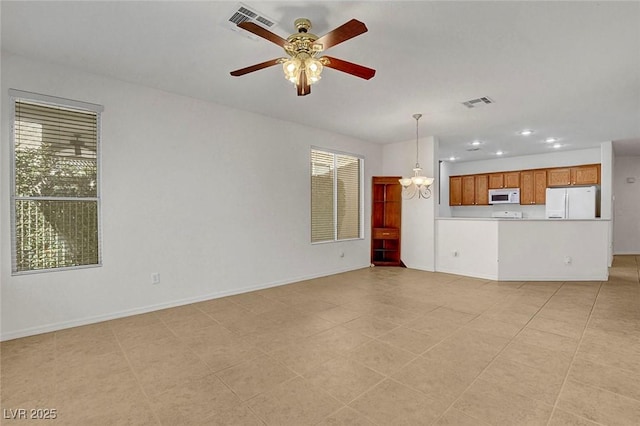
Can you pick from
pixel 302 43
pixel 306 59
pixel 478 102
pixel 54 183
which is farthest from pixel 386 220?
pixel 54 183

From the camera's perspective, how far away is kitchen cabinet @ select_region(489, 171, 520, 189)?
8.12 metres

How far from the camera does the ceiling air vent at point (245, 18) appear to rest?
2240 millimetres

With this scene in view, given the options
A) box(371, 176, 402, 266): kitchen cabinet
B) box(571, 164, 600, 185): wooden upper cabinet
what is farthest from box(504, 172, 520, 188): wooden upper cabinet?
box(371, 176, 402, 266): kitchen cabinet

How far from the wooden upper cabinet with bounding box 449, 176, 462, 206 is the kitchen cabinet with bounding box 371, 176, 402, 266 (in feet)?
11.8

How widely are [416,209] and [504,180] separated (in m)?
3.72

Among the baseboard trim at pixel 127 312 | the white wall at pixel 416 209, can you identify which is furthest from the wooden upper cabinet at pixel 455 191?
the baseboard trim at pixel 127 312

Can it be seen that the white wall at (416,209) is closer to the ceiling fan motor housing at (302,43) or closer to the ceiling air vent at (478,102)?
the ceiling air vent at (478,102)

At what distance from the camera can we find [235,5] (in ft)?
7.21

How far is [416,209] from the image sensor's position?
21.1 ft

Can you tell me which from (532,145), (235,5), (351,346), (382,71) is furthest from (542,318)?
(532,145)

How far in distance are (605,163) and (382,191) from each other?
16.0 ft

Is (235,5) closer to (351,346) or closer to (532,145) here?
(351,346)

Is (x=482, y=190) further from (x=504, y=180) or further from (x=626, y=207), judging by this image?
(x=626, y=207)

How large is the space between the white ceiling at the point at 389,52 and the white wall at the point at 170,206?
0.89ft
